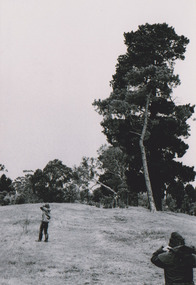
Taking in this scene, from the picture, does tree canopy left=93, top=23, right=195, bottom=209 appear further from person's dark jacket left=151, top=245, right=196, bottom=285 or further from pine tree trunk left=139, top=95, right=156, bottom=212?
person's dark jacket left=151, top=245, right=196, bottom=285

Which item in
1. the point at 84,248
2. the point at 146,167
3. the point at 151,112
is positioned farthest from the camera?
the point at 151,112

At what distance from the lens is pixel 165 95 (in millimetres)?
32250

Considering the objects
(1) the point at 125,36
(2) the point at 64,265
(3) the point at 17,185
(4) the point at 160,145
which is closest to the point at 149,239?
(2) the point at 64,265

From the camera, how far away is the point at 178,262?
4.89 metres

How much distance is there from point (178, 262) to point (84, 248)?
10708mm

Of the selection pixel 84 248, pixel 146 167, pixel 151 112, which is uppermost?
pixel 151 112

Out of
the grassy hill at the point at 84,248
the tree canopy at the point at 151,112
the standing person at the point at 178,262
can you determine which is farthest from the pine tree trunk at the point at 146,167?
the standing person at the point at 178,262

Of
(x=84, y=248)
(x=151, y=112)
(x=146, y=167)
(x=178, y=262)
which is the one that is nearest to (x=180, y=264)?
(x=178, y=262)

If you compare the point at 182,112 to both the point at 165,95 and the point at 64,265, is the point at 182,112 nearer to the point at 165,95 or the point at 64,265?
the point at 165,95

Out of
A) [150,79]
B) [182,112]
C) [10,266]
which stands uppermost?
[150,79]

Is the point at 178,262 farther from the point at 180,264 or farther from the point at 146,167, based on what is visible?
the point at 146,167

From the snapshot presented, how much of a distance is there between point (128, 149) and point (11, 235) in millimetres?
18630

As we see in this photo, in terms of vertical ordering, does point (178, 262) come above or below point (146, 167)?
below

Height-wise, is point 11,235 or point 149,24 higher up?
point 149,24
